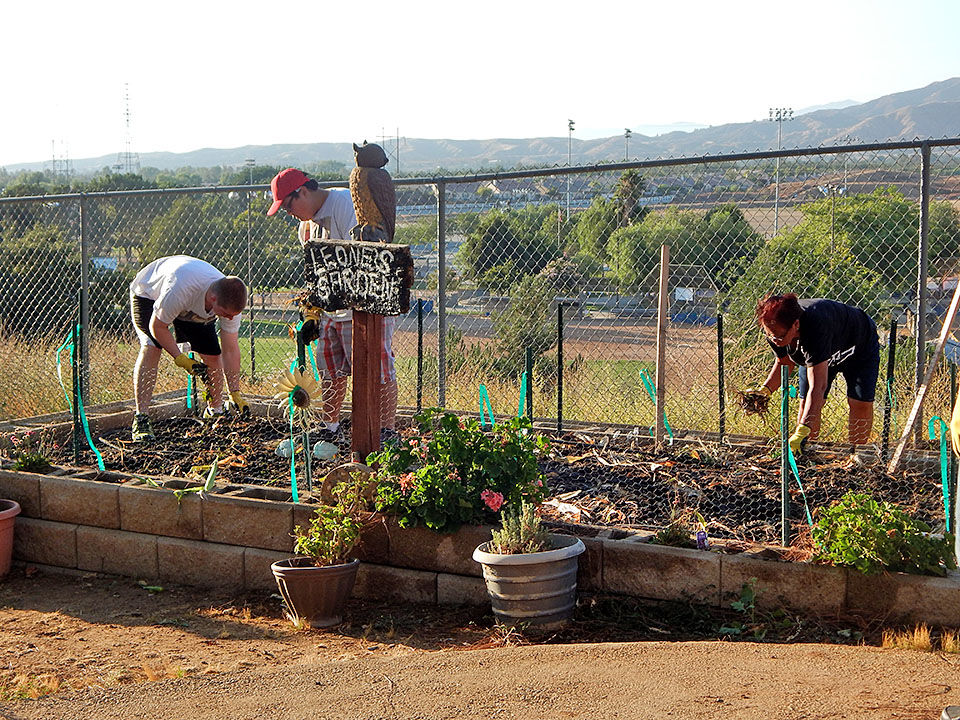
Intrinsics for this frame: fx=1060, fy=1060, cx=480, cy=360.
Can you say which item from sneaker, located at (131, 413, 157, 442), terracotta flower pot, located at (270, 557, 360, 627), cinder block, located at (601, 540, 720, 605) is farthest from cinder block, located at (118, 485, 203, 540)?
cinder block, located at (601, 540, 720, 605)

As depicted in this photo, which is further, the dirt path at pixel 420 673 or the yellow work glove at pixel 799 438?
the yellow work glove at pixel 799 438

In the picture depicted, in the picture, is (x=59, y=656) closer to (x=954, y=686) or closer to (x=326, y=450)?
(x=326, y=450)

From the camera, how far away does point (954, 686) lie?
11.8ft

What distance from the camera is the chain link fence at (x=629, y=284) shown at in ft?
22.2

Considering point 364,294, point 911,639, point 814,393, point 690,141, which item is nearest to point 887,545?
point 911,639

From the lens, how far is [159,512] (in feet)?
19.0

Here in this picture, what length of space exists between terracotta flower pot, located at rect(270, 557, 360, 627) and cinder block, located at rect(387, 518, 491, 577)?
0.27 meters

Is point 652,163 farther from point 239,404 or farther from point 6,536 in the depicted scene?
point 6,536

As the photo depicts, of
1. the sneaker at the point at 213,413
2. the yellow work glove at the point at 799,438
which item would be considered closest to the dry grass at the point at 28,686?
the sneaker at the point at 213,413

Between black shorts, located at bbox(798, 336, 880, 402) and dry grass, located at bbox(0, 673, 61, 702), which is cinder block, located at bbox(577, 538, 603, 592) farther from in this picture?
dry grass, located at bbox(0, 673, 61, 702)

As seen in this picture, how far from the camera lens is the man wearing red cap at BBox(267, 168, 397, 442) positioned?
6.69 meters

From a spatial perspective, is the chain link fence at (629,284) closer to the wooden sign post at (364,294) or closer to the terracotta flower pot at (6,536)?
the wooden sign post at (364,294)

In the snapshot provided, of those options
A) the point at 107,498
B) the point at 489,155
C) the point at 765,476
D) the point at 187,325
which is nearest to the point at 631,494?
the point at 765,476

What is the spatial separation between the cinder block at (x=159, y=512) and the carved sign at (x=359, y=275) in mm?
1311
